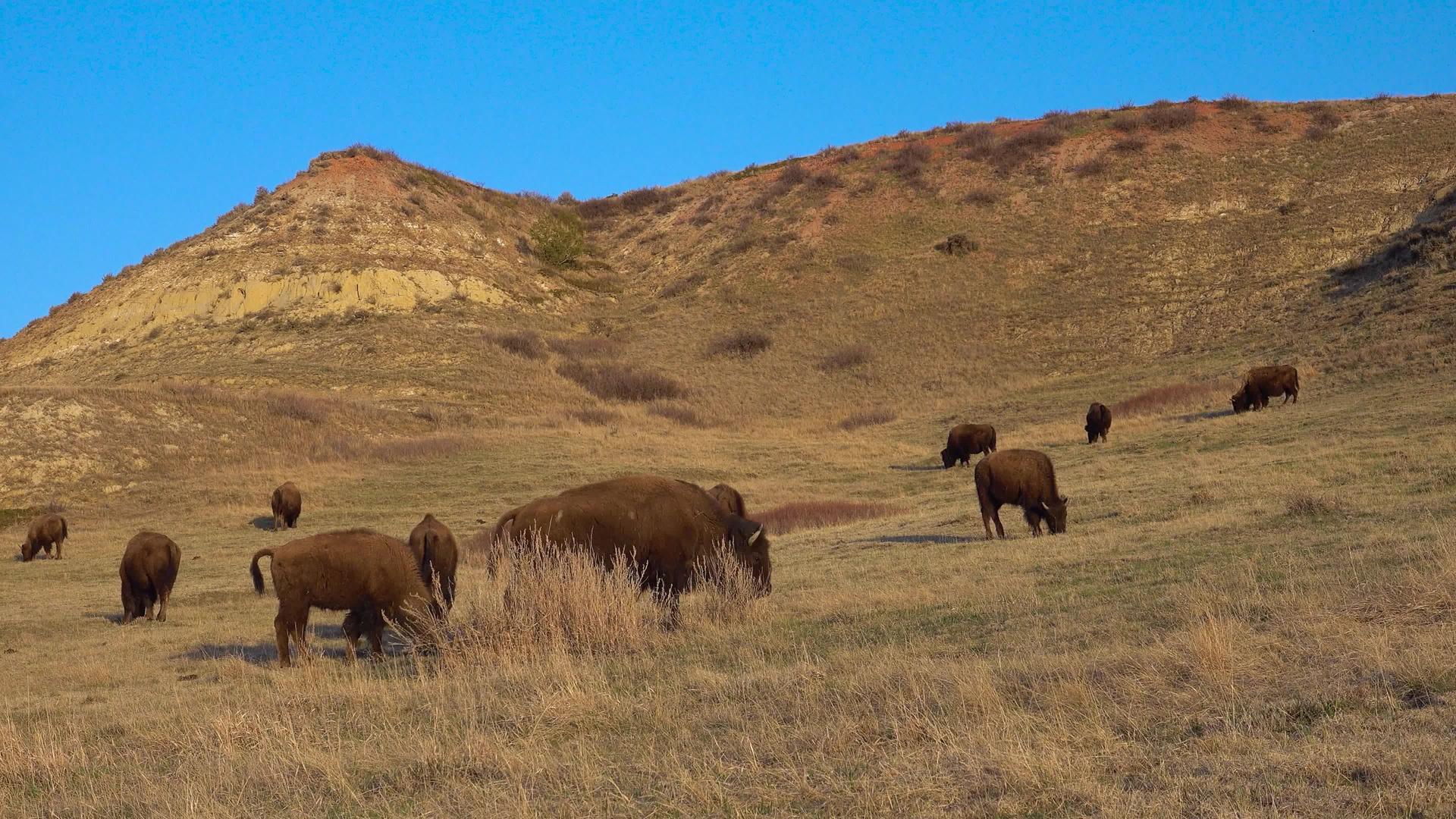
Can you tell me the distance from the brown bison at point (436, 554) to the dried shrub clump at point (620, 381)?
43.3 meters

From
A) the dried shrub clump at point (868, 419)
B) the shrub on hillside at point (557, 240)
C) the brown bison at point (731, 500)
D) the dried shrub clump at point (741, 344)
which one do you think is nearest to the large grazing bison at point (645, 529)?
the brown bison at point (731, 500)

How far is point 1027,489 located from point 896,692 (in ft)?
39.8

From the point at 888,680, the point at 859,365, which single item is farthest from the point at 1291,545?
the point at 859,365

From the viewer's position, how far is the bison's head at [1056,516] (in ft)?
59.8

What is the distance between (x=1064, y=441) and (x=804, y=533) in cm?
1520

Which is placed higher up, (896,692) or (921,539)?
(896,692)

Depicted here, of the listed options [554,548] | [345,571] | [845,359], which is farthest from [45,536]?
[845,359]

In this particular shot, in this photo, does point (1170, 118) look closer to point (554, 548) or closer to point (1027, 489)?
point (1027, 489)

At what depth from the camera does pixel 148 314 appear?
67.9 meters

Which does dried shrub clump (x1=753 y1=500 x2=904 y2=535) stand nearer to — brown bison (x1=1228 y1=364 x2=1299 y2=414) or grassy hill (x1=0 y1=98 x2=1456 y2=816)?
grassy hill (x1=0 y1=98 x2=1456 y2=816)

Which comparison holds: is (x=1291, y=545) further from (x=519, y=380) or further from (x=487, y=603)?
(x=519, y=380)

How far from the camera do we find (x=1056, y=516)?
18.4 metres

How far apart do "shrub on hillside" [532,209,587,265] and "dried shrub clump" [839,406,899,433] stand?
131 feet

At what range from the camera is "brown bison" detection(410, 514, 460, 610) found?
14562mm
